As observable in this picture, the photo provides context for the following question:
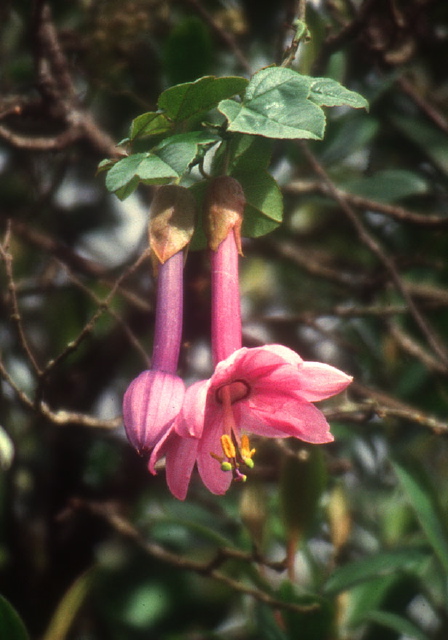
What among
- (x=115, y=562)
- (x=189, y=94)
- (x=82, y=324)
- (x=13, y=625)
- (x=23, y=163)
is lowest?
(x=115, y=562)

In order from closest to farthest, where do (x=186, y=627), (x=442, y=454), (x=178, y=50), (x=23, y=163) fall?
(x=178, y=50)
(x=186, y=627)
(x=23, y=163)
(x=442, y=454)

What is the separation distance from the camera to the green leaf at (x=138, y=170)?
2.29 feet

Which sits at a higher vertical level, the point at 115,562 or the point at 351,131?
the point at 351,131

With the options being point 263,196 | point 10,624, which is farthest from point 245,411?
point 10,624

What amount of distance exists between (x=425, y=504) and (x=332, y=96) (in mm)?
792

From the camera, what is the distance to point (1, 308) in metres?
1.59

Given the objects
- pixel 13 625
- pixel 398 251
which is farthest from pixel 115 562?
pixel 398 251

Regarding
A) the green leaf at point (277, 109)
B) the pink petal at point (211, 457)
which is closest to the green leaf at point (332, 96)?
the green leaf at point (277, 109)

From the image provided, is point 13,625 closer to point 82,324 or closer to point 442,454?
point 82,324

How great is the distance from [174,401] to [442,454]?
1433 millimetres

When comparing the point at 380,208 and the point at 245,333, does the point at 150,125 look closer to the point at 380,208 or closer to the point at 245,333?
the point at 245,333

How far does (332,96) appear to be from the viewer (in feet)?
2.44

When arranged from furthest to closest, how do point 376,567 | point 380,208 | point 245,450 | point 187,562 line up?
point 380,208 < point 376,567 < point 187,562 < point 245,450

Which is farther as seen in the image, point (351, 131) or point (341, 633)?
point (351, 131)
